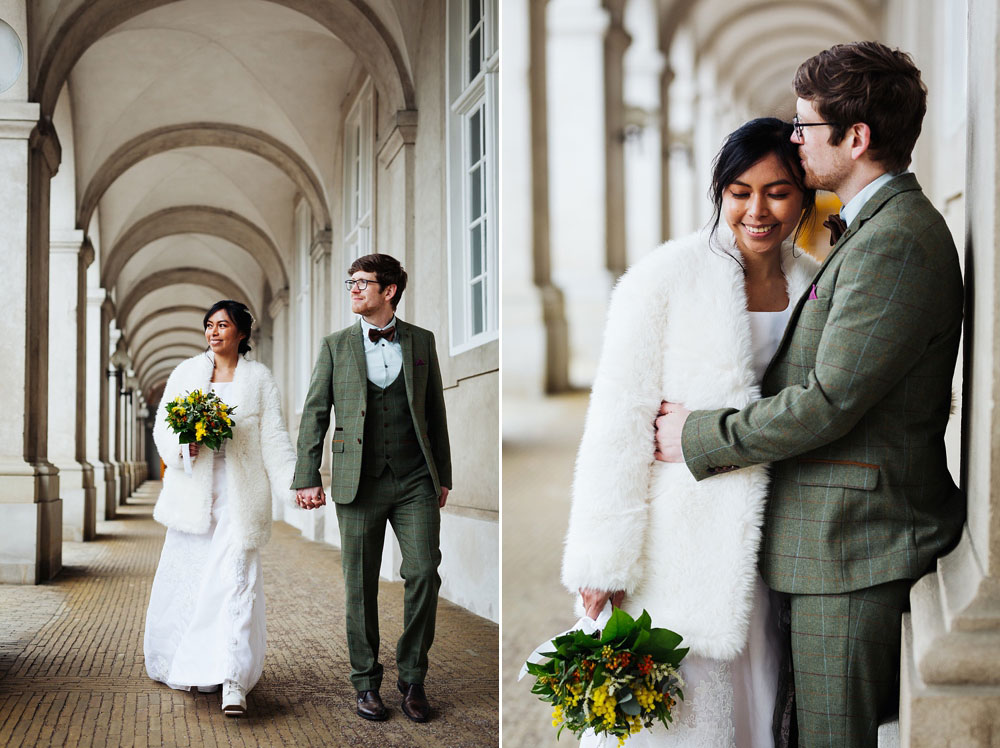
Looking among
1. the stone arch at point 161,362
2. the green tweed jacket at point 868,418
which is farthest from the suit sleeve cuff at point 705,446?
the stone arch at point 161,362

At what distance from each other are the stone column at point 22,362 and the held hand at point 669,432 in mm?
7836

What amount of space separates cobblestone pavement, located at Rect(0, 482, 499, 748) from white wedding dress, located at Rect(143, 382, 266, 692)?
176 millimetres

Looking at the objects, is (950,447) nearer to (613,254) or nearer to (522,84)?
(522,84)

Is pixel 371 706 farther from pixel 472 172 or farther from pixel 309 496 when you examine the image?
pixel 472 172

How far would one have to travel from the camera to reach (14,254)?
895 cm

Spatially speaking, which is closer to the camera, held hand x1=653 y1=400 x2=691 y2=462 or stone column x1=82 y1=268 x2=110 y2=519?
held hand x1=653 y1=400 x2=691 y2=462

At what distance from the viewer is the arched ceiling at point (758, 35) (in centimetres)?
1906

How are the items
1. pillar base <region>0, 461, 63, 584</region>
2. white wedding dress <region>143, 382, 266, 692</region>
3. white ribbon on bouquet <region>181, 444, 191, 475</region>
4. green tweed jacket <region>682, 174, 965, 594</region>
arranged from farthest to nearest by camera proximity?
pillar base <region>0, 461, 63, 584</region> → white ribbon on bouquet <region>181, 444, 191, 475</region> → white wedding dress <region>143, 382, 266, 692</region> → green tweed jacket <region>682, 174, 965, 594</region>

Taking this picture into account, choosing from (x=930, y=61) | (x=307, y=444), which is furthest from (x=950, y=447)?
(x=930, y=61)

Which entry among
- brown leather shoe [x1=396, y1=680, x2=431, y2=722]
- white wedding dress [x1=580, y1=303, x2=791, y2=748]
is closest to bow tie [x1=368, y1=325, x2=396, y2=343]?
brown leather shoe [x1=396, y1=680, x2=431, y2=722]

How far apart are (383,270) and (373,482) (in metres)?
0.94

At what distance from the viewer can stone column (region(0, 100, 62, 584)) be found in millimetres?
8812

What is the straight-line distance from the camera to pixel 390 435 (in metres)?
4.55

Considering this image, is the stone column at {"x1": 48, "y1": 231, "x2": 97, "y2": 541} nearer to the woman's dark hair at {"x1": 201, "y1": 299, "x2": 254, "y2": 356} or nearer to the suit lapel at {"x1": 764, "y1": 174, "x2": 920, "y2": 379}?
the woman's dark hair at {"x1": 201, "y1": 299, "x2": 254, "y2": 356}
